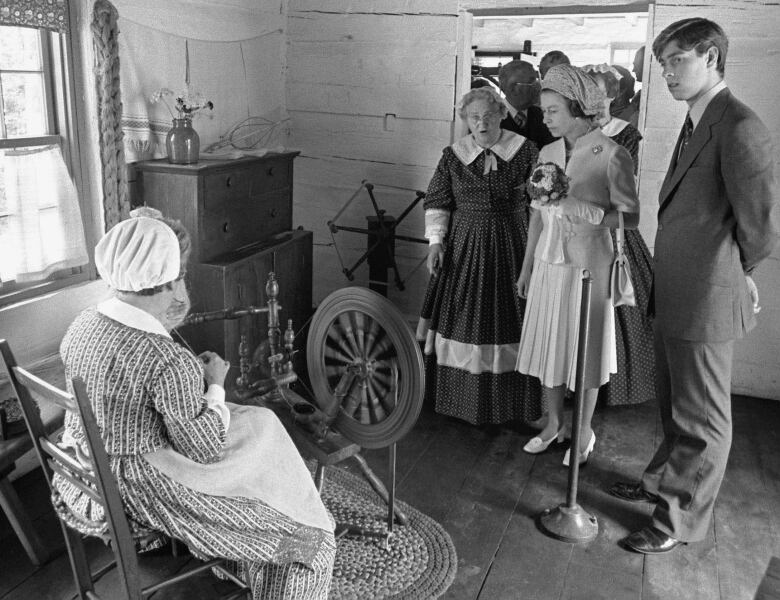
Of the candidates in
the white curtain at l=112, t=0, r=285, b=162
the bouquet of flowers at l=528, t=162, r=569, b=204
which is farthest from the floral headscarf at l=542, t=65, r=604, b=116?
the white curtain at l=112, t=0, r=285, b=162

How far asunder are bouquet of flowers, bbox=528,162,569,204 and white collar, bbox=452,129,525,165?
475 millimetres

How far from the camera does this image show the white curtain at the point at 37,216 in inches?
106

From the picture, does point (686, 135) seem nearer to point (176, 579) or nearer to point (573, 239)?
point (573, 239)

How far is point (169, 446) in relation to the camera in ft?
5.59

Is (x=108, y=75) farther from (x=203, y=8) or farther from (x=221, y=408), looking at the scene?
(x=221, y=408)

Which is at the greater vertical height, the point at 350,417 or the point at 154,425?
the point at 154,425

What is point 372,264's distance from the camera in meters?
4.11

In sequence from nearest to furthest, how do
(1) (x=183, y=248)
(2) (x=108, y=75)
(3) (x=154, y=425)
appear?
Answer: 1. (3) (x=154, y=425)
2. (1) (x=183, y=248)
3. (2) (x=108, y=75)

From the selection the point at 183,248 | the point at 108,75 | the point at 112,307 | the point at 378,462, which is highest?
the point at 108,75

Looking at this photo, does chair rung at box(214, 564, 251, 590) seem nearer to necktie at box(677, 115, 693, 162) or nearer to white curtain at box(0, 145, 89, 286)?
white curtain at box(0, 145, 89, 286)

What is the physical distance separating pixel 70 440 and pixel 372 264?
246 cm

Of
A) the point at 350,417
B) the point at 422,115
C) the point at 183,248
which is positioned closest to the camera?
the point at 183,248

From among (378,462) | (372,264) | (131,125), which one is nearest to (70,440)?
(378,462)

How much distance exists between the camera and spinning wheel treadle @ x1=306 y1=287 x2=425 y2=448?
2.07 metres
